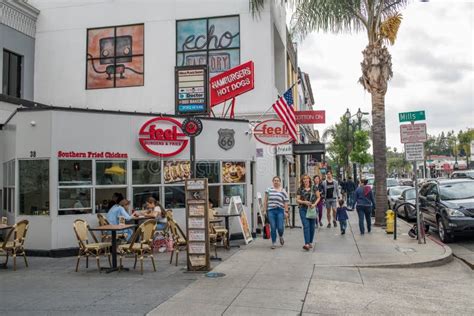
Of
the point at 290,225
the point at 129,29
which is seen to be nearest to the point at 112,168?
the point at 290,225

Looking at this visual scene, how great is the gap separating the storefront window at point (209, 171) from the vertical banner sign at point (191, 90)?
4013 mm

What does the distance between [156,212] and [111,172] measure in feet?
5.24

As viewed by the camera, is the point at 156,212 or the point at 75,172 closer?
the point at 75,172

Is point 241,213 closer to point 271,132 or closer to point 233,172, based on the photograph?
point 233,172

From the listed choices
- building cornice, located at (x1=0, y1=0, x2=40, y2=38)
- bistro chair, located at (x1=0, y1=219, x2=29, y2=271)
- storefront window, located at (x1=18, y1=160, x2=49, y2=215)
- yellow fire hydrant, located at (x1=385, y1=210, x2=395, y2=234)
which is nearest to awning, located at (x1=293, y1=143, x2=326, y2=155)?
yellow fire hydrant, located at (x1=385, y1=210, x2=395, y2=234)

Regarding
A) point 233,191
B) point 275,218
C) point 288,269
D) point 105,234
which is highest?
point 233,191

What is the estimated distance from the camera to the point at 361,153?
3375 centimetres

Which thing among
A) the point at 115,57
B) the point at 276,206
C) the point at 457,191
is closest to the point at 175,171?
the point at 276,206

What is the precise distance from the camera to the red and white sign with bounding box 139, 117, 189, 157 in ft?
38.8

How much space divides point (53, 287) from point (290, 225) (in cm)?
975

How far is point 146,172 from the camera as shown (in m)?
12.0

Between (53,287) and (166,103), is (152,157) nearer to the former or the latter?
(53,287)

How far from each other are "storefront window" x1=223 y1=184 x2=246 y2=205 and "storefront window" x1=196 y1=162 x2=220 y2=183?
427mm

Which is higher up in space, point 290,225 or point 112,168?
point 112,168
